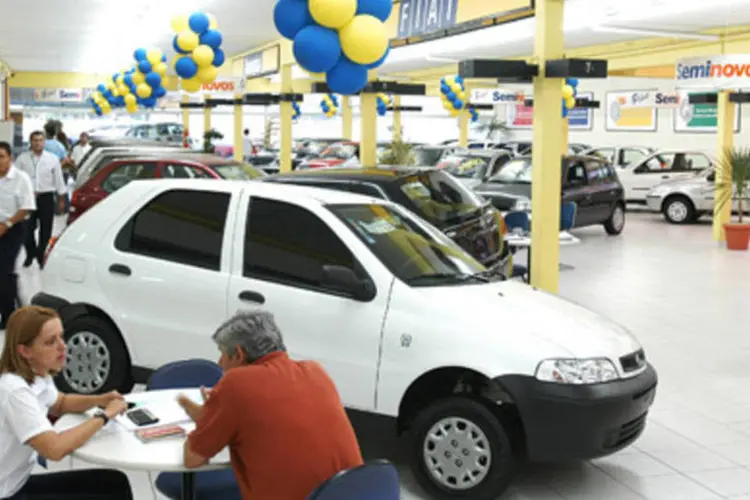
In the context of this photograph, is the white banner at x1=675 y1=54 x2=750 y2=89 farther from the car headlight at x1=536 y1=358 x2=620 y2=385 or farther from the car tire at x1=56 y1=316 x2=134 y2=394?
Answer: the car tire at x1=56 y1=316 x2=134 y2=394

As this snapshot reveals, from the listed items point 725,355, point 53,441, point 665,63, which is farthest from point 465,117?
point 53,441

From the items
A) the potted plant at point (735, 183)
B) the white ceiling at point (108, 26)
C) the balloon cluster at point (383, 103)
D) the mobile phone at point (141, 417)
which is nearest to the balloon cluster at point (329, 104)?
the balloon cluster at point (383, 103)

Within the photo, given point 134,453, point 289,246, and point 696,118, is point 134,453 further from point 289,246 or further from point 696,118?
point 696,118

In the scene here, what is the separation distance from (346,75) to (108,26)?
12.4 m

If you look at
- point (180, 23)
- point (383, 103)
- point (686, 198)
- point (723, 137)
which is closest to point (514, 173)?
point (723, 137)

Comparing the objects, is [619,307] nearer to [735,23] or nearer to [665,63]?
[735,23]

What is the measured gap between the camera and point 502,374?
4520mm

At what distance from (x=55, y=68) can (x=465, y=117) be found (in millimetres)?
13548

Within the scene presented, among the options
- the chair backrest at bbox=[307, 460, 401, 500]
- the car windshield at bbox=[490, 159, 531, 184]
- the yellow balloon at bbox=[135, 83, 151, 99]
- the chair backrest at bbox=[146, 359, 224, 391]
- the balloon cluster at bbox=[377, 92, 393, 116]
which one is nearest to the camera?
the chair backrest at bbox=[307, 460, 401, 500]

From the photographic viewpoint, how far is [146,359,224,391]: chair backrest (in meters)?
4.13

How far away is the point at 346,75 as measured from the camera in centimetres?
830

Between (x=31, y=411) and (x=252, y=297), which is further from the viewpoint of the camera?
(x=252, y=297)

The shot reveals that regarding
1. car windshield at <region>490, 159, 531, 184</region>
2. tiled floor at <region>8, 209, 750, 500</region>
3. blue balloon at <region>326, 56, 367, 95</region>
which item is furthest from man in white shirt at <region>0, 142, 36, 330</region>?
car windshield at <region>490, 159, 531, 184</region>

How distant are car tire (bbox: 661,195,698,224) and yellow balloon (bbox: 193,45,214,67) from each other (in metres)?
9.66
